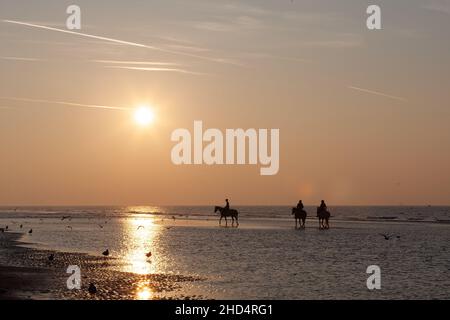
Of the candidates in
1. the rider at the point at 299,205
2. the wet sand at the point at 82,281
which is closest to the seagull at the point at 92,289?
the wet sand at the point at 82,281

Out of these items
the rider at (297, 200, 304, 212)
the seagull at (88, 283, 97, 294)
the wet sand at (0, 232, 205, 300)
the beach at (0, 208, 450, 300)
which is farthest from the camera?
the rider at (297, 200, 304, 212)

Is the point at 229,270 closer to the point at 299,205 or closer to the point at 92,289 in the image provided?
the point at 92,289

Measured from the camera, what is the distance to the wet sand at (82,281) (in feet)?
74.8

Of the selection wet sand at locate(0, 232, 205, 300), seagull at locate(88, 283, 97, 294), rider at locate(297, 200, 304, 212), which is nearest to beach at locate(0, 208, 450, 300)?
wet sand at locate(0, 232, 205, 300)

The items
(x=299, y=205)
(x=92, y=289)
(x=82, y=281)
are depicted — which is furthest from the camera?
(x=299, y=205)

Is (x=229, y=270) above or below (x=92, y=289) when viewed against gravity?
below

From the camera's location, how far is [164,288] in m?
24.6

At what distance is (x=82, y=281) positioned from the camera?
2612cm

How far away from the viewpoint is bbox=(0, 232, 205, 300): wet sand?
74.8ft

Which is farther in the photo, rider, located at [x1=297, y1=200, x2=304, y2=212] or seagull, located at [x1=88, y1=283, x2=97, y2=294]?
rider, located at [x1=297, y1=200, x2=304, y2=212]

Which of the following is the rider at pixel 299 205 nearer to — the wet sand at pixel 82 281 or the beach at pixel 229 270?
the beach at pixel 229 270

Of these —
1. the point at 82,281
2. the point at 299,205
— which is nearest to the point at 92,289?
the point at 82,281

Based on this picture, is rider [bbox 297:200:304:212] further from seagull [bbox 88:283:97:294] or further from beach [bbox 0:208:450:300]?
seagull [bbox 88:283:97:294]

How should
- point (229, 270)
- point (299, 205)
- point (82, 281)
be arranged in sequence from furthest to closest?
1. point (299, 205)
2. point (229, 270)
3. point (82, 281)
